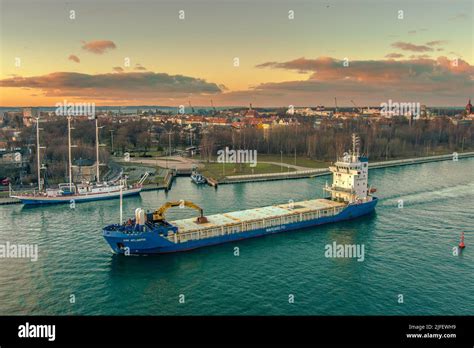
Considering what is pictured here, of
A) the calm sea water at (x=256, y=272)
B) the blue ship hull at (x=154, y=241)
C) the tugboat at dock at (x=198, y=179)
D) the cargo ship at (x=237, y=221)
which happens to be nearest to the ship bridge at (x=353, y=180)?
the cargo ship at (x=237, y=221)

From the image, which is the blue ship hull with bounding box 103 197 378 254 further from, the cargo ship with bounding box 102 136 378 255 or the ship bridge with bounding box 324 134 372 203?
the ship bridge with bounding box 324 134 372 203

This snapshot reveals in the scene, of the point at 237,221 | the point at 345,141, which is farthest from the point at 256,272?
the point at 345,141

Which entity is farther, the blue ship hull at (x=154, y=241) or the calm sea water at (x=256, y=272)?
the blue ship hull at (x=154, y=241)

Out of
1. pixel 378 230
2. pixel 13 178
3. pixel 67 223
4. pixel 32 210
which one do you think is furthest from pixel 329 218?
pixel 13 178

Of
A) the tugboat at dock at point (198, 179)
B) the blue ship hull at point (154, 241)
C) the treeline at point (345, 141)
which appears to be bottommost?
the blue ship hull at point (154, 241)

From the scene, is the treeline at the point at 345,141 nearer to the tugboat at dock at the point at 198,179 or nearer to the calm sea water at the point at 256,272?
the tugboat at dock at the point at 198,179

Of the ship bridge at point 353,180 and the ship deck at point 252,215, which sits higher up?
the ship bridge at point 353,180

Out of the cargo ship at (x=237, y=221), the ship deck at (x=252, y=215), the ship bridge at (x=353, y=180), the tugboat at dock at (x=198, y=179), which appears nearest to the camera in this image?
the cargo ship at (x=237, y=221)

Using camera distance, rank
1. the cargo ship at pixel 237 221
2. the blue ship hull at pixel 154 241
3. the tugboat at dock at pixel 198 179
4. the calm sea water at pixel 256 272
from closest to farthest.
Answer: the calm sea water at pixel 256 272 < the blue ship hull at pixel 154 241 < the cargo ship at pixel 237 221 < the tugboat at dock at pixel 198 179
